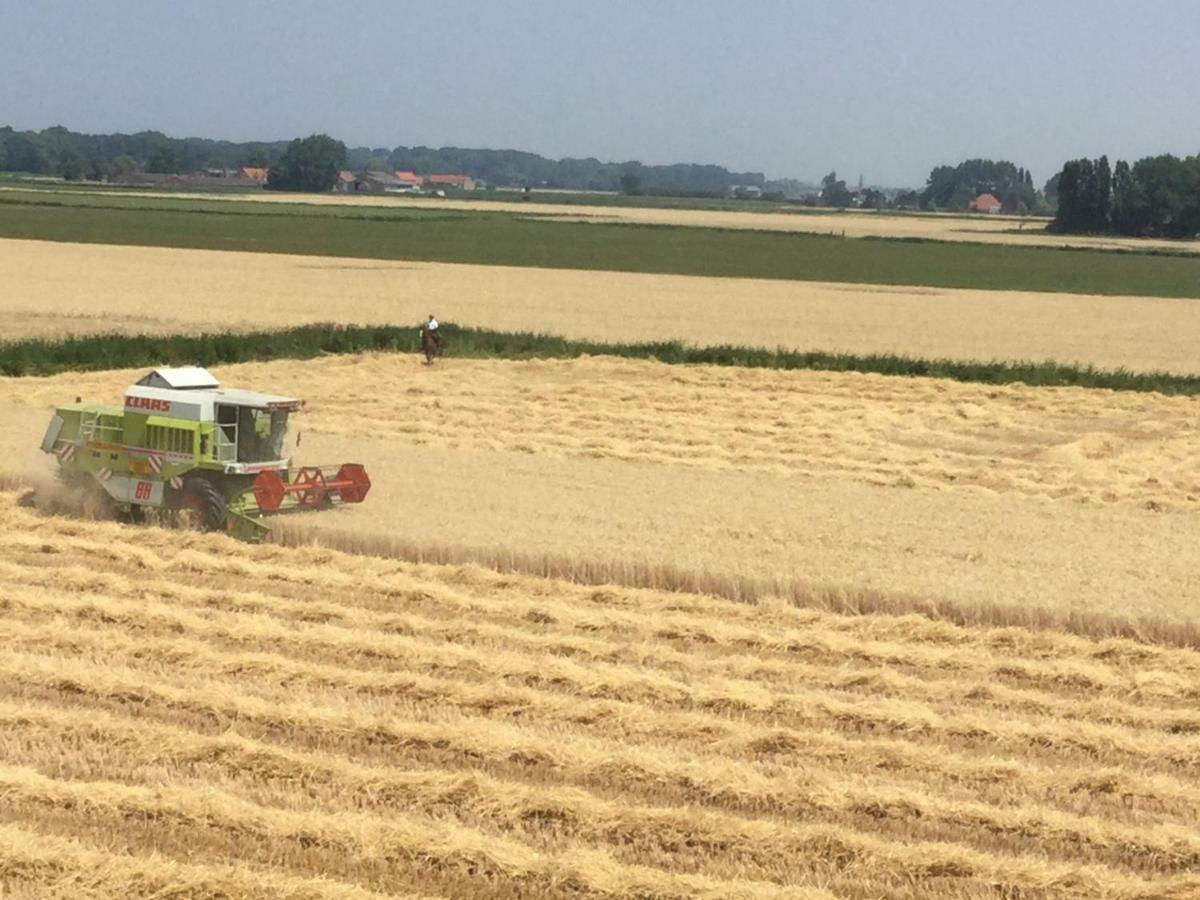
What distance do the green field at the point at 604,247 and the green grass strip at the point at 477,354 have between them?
1362 inches

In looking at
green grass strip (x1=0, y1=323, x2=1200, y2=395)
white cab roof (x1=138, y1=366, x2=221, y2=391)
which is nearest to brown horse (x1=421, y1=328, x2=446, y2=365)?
green grass strip (x1=0, y1=323, x2=1200, y2=395)

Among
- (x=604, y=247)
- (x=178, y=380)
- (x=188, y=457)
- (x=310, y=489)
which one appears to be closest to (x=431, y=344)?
(x=178, y=380)

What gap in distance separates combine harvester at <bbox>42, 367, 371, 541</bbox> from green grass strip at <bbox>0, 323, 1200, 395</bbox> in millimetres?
14442

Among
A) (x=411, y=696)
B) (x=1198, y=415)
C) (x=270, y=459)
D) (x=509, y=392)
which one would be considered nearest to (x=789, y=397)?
(x=509, y=392)

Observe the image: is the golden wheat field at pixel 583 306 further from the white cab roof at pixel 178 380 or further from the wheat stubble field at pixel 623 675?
the white cab roof at pixel 178 380

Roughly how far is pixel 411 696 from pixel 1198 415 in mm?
21921

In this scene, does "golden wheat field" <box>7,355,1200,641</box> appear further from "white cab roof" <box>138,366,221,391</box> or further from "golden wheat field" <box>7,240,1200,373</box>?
"golden wheat field" <box>7,240,1200,373</box>

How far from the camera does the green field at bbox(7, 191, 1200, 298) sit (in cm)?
7412

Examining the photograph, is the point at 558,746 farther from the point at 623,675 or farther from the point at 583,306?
the point at 583,306

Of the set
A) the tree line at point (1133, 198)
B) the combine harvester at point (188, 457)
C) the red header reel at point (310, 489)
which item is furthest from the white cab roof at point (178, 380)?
the tree line at point (1133, 198)

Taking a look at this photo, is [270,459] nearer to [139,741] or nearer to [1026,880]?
[139,741]

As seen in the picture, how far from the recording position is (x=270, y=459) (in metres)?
17.1

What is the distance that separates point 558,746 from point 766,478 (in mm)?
11759

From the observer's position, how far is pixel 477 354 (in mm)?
35406
